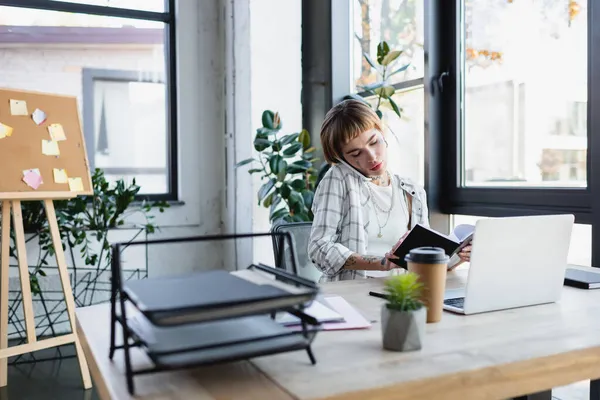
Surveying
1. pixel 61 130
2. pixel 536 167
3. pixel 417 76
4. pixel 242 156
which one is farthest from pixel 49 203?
pixel 536 167

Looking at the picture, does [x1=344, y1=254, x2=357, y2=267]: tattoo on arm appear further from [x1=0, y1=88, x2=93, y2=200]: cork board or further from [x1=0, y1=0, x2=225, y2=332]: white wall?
[x1=0, y1=0, x2=225, y2=332]: white wall

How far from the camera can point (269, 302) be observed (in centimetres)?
76

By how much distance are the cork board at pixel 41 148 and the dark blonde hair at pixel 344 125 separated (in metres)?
1.50

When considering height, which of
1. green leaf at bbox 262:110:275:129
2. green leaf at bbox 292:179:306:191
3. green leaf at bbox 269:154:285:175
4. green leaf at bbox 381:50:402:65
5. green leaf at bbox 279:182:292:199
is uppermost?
green leaf at bbox 381:50:402:65

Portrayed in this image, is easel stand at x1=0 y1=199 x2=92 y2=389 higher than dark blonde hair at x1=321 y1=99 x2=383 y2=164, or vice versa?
dark blonde hair at x1=321 y1=99 x2=383 y2=164

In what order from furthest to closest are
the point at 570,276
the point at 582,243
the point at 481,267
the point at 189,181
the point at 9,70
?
the point at 189,181, the point at 9,70, the point at 582,243, the point at 570,276, the point at 481,267

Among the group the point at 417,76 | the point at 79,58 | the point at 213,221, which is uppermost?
the point at 79,58

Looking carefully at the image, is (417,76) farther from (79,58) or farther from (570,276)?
(79,58)

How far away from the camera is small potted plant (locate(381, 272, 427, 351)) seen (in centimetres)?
90

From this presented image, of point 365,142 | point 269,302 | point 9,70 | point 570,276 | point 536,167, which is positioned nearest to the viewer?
point 269,302

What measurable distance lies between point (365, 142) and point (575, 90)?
851 mm

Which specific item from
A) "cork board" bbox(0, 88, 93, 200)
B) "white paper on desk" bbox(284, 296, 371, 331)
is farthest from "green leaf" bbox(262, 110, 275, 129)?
"white paper on desk" bbox(284, 296, 371, 331)

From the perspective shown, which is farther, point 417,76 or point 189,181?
point 189,181

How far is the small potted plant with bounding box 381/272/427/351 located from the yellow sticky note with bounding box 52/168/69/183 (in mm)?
2311
